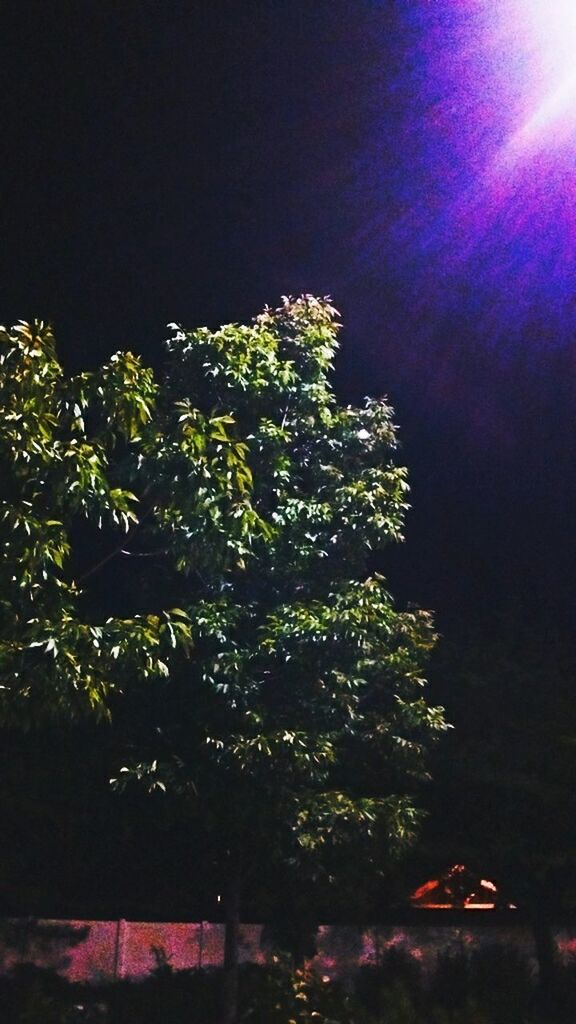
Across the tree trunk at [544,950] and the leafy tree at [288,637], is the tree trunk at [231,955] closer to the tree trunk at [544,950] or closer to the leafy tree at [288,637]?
the leafy tree at [288,637]

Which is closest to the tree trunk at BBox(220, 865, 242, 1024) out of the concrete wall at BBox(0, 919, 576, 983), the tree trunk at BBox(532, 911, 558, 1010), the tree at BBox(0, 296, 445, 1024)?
the tree at BBox(0, 296, 445, 1024)

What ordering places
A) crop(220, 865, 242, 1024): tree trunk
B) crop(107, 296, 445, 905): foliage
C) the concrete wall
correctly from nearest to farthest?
crop(107, 296, 445, 905): foliage
crop(220, 865, 242, 1024): tree trunk
the concrete wall

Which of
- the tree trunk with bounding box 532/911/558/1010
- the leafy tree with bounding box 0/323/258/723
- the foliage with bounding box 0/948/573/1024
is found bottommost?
the foliage with bounding box 0/948/573/1024

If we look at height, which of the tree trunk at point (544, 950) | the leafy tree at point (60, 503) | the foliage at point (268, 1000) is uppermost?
the leafy tree at point (60, 503)

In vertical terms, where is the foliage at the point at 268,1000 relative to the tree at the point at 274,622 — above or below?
below

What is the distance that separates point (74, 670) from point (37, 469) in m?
1.55

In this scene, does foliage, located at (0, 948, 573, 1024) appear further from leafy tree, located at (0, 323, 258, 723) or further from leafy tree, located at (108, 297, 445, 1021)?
leafy tree, located at (0, 323, 258, 723)

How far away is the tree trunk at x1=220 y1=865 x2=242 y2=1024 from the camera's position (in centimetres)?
1254

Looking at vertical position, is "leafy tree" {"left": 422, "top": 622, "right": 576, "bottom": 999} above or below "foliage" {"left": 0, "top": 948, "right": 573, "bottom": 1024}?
above

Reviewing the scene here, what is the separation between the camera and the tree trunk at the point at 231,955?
12.5m

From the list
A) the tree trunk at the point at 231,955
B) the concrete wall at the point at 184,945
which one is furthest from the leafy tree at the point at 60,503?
the concrete wall at the point at 184,945

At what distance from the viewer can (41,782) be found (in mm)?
14281

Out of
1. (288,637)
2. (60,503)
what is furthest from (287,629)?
(60,503)

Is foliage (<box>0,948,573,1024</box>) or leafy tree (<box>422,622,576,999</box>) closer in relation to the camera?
foliage (<box>0,948,573,1024</box>)
